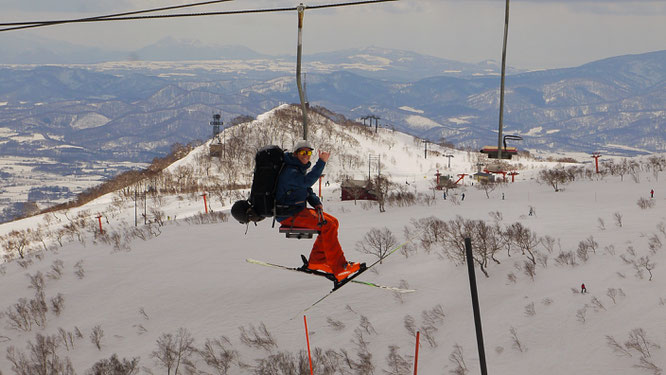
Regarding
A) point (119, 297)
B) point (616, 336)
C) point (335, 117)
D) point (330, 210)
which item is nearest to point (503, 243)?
point (616, 336)

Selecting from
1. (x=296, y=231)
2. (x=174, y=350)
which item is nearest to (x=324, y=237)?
(x=296, y=231)

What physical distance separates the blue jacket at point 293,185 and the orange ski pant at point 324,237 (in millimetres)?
279

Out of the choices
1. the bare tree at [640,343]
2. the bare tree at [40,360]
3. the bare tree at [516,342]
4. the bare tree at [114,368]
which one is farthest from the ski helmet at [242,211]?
the bare tree at [40,360]

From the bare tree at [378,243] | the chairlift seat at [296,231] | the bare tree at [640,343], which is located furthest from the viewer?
the bare tree at [378,243]

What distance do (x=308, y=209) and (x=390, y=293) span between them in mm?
30112

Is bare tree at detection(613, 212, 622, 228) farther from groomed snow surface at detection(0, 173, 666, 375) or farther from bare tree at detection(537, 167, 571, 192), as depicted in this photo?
bare tree at detection(537, 167, 571, 192)

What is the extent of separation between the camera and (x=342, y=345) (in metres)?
34.6

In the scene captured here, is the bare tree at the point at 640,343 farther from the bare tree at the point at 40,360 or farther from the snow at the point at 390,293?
the bare tree at the point at 40,360

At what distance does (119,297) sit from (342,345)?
801 inches

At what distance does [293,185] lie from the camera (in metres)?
9.95

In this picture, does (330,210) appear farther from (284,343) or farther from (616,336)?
(616,336)

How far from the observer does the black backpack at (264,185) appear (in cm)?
984

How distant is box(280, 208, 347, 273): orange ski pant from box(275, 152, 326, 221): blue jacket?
0.91ft

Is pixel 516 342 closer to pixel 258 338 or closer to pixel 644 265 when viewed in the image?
pixel 644 265
